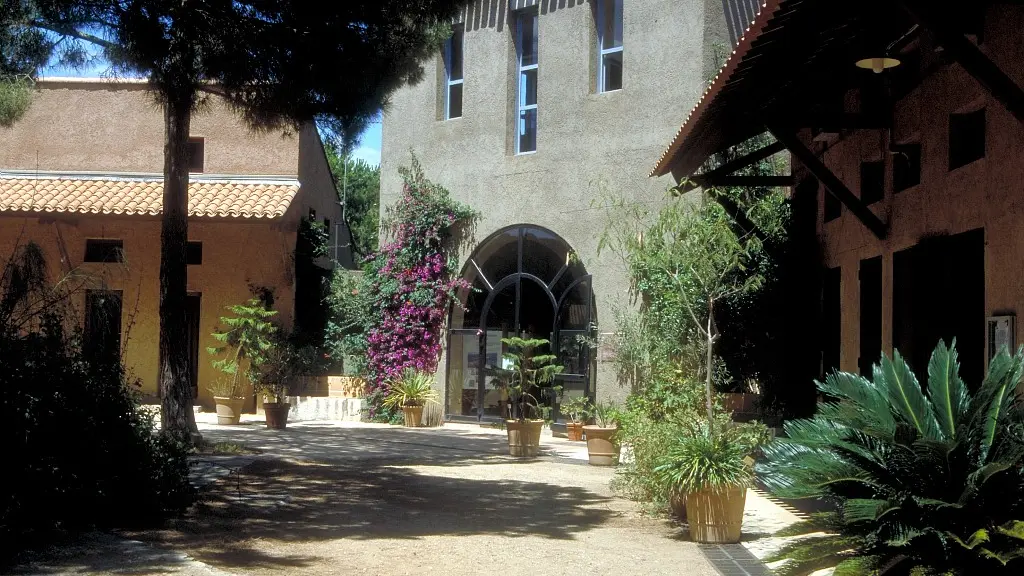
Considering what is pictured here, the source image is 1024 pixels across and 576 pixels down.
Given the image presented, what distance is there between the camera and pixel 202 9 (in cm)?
1169

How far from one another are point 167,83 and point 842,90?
24.0ft

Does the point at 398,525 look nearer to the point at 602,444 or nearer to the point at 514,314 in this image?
the point at 602,444

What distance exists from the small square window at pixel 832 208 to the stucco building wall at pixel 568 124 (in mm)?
4078

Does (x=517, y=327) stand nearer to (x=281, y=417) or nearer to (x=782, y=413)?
(x=281, y=417)

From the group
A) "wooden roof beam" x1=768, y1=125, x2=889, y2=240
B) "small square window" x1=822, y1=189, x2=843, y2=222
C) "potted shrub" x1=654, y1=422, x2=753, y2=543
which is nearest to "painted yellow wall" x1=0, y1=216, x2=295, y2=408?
"small square window" x1=822, y1=189, x2=843, y2=222

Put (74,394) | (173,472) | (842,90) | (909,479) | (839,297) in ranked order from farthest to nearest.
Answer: (839,297)
(842,90)
(173,472)
(74,394)
(909,479)

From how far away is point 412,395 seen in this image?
19.5 meters

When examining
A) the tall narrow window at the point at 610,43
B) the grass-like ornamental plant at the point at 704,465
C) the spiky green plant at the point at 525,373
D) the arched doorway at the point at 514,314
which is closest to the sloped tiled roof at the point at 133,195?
the arched doorway at the point at 514,314

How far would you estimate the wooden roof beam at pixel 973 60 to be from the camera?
23.7ft

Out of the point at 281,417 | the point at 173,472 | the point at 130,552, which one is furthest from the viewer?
the point at 281,417

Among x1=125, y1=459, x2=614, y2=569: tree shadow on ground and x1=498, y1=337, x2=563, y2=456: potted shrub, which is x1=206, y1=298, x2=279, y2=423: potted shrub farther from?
x1=125, y1=459, x2=614, y2=569: tree shadow on ground

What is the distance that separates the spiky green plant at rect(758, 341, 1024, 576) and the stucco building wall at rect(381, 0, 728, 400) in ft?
37.5

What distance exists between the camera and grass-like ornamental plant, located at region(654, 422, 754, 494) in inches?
338

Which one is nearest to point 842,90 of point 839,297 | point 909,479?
point 839,297
